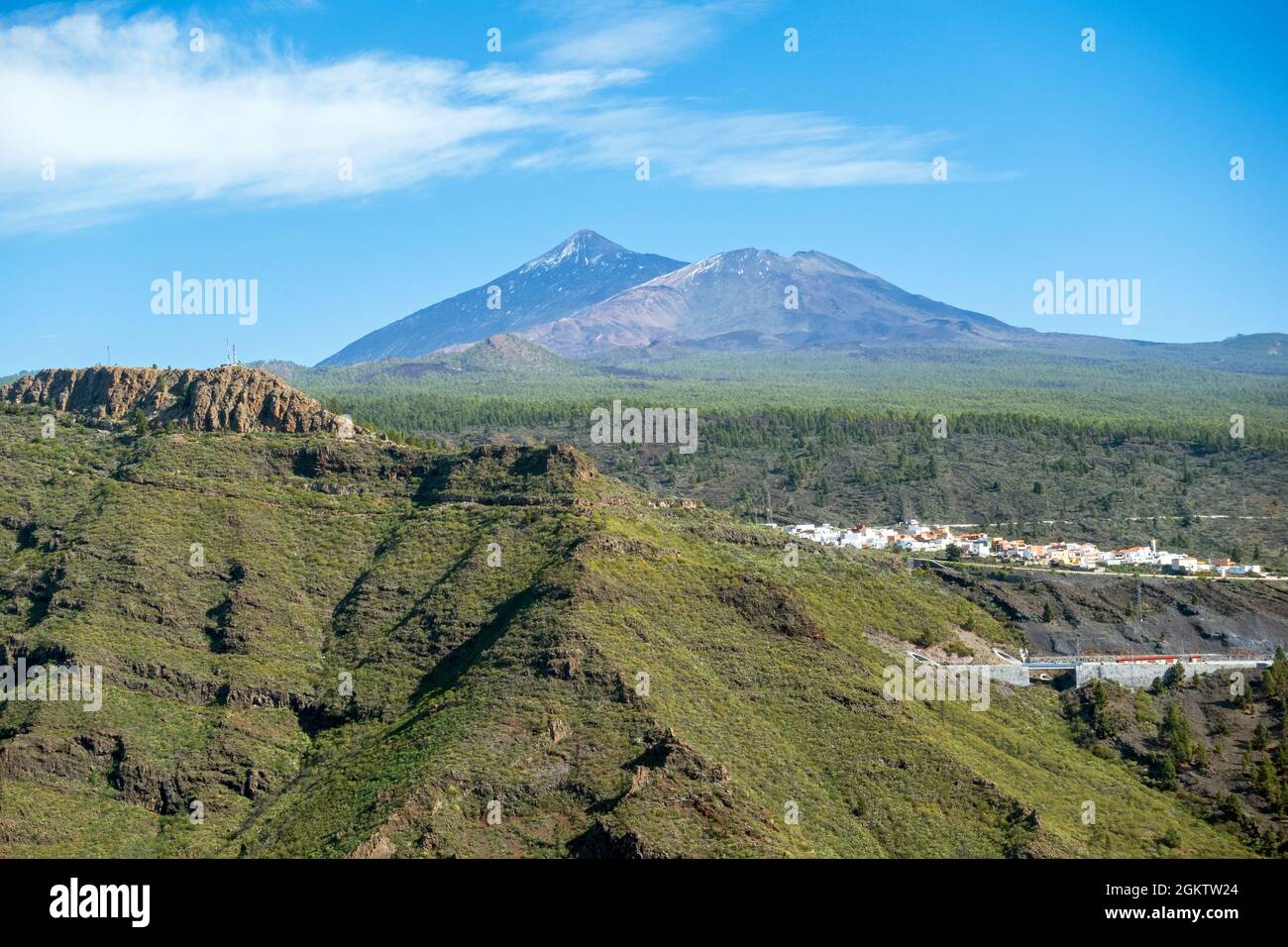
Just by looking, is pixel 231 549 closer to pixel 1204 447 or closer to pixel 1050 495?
pixel 1050 495

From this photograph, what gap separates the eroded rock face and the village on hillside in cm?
3428

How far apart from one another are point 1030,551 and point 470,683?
6281 cm

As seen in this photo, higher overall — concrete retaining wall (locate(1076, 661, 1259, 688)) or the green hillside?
the green hillside

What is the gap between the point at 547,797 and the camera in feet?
170

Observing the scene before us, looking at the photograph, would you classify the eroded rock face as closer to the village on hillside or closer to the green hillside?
the green hillside

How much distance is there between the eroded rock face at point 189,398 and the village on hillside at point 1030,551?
112 ft

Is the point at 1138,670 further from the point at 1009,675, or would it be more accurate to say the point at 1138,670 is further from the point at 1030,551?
the point at 1030,551

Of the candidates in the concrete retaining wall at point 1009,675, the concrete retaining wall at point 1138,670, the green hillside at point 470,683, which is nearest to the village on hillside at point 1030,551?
the concrete retaining wall at point 1138,670

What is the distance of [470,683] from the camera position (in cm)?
5938

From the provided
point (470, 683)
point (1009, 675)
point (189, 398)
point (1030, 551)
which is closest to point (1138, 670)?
point (1009, 675)

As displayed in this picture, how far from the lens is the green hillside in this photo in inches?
2058

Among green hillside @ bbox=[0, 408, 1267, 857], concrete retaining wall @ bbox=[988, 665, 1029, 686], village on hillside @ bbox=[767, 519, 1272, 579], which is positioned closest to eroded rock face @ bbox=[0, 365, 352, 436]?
green hillside @ bbox=[0, 408, 1267, 857]

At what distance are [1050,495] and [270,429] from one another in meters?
76.7
